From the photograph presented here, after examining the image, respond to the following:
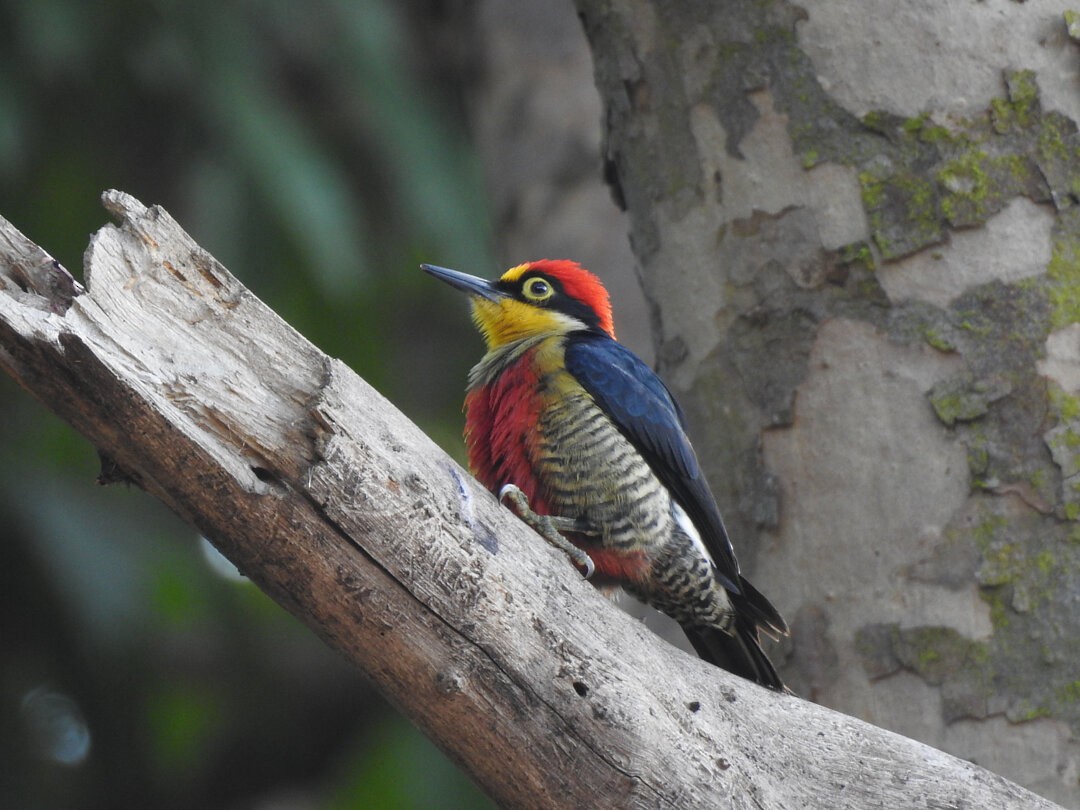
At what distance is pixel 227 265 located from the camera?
20.9ft

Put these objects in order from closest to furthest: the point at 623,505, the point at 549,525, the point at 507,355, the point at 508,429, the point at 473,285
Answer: the point at 549,525 < the point at 623,505 < the point at 508,429 < the point at 507,355 < the point at 473,285

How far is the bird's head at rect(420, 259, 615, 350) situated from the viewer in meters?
4.02

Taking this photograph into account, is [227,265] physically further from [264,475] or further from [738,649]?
[264,475]

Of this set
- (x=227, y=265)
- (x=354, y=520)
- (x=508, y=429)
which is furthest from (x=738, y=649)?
(x=227, y=265)

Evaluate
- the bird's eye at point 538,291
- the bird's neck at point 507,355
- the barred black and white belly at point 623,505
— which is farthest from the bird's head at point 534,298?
the barred black and white belly at point 623,505

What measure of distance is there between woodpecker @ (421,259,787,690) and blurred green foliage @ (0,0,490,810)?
2579 mm

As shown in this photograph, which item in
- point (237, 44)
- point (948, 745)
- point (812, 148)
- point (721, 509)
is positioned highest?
point (237, 44)

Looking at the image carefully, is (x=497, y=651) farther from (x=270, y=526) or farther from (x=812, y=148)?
(x=812, y=148)

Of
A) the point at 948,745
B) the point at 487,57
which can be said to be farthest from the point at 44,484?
the point at 948,745

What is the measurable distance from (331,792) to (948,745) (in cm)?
499

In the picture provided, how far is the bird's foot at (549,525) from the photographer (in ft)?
10.1

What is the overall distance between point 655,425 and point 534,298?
30.7 inches

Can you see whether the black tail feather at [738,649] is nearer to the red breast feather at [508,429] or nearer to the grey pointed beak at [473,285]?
the red breast feather at [508,429]

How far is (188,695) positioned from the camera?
7363 millimetres
